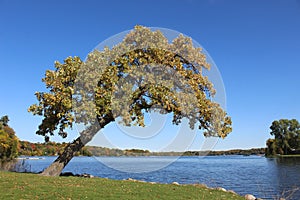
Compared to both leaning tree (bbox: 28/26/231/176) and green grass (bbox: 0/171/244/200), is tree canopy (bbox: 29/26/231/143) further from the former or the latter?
green grass (bbox: 0/171/244/200)

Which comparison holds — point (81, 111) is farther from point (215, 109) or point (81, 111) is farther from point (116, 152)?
point (215, 109)

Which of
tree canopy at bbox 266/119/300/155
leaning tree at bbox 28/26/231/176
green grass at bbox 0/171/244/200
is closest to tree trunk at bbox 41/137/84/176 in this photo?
leaning tree at bbox 28/26/231/176

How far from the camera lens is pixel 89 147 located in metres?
18.1

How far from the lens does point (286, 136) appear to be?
9575 cm

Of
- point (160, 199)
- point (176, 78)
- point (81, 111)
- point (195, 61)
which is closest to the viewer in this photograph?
point (160, 199)

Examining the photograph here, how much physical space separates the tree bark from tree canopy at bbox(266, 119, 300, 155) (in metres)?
90.4

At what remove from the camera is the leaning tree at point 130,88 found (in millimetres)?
16188

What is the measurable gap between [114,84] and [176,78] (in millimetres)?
3785

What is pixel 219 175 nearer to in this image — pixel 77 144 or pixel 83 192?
pixel 77 144

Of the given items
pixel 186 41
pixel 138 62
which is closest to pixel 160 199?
pixel 138 62

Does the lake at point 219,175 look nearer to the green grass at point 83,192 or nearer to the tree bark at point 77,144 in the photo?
the tree bark at point 77,144

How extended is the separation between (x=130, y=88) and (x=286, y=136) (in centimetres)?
9302

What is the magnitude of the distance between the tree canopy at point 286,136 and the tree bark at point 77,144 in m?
90.4

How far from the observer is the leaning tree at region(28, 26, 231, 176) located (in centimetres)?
1619
